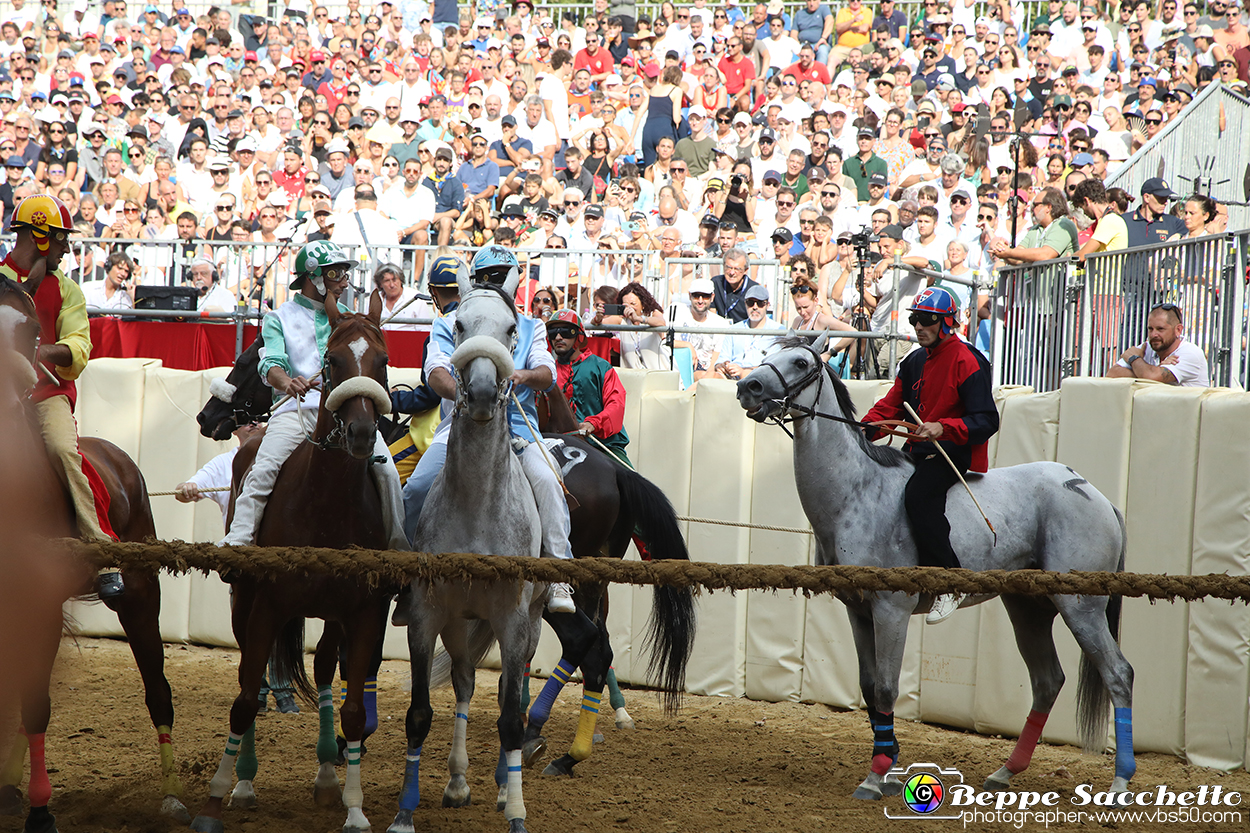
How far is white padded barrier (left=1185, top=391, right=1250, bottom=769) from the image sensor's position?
6371 millimetres

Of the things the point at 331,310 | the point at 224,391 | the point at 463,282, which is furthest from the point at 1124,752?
the point at 224,391

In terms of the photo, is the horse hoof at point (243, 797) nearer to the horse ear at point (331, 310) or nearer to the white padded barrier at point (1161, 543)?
the horse ear at point (331, 310)

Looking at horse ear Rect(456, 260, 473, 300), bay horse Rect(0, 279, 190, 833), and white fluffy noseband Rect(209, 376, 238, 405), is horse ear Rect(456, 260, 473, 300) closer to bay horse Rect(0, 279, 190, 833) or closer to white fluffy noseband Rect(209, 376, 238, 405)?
bay horse Rect(0, 279, 190, 833)

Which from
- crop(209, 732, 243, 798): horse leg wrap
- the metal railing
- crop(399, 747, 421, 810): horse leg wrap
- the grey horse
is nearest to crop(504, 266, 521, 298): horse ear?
the grey horse

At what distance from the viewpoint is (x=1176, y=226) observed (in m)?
9.34

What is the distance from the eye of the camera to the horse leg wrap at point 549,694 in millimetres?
6430

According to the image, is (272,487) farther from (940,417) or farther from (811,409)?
(940,417)

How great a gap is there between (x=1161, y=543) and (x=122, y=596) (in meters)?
5.95

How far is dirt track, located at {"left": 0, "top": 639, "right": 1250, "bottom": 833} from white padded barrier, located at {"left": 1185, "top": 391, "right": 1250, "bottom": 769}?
8.7 inches

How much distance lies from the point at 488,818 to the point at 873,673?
2.28 m

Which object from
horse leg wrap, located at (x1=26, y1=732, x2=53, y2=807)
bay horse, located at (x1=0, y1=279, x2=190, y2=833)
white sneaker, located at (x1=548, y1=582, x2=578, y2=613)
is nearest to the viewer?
bay horse, located at (x1=0, y1=279, x2=190, y2=833)

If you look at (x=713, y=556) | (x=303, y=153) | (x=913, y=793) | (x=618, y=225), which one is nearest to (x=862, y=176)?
(x=618, y=225)

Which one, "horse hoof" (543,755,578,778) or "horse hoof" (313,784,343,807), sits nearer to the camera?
"horse hoof" (313,784,343,807)

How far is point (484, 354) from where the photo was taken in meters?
4.41
